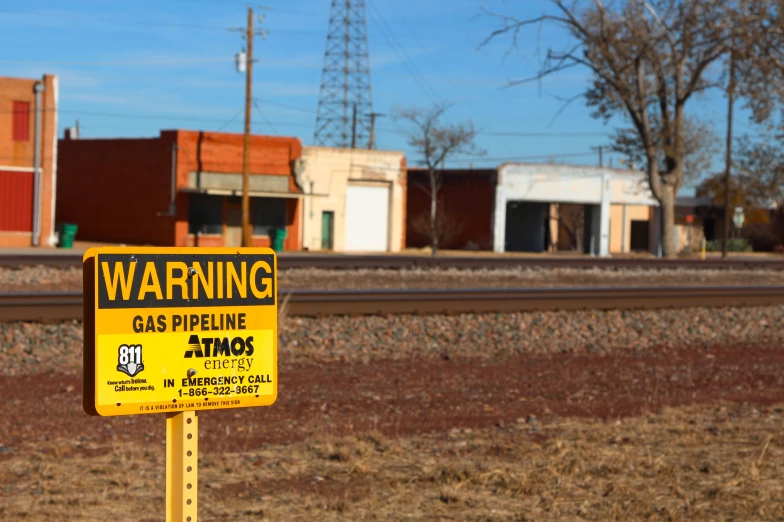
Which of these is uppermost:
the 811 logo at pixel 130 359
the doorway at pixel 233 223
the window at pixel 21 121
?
the window at pixel 21 121

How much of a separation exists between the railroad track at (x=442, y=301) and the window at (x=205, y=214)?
1155 inches

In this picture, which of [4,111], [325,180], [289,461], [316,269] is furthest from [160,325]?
[325,180]

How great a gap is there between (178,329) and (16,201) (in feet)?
132

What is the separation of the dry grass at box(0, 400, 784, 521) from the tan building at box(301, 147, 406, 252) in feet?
128

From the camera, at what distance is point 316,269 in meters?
23.5

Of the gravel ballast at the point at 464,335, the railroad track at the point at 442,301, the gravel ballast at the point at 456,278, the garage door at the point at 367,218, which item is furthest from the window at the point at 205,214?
the gravel ballast at the point at 464,335

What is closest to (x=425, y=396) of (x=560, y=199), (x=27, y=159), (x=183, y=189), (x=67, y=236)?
Result: (x=67, y=236)

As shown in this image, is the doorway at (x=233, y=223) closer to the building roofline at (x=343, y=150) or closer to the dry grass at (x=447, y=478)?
the building roofline at (x=343, y=150)

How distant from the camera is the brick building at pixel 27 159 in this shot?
1601 inches

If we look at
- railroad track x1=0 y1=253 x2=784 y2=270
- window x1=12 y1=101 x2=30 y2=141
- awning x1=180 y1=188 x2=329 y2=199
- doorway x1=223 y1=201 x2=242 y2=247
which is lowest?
railroad track x1=0 y1=253 x2=784 y2=270

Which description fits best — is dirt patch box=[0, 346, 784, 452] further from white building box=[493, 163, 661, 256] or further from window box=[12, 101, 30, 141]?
white building box=[493, 163, 661, 256]

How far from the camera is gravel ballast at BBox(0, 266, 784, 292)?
20219 mm

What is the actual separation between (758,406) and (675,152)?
1378 inches

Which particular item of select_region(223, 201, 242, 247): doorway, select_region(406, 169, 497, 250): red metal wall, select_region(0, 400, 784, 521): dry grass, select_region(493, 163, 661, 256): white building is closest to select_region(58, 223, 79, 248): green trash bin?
select_region(223, 201, 242, 247): doorway
